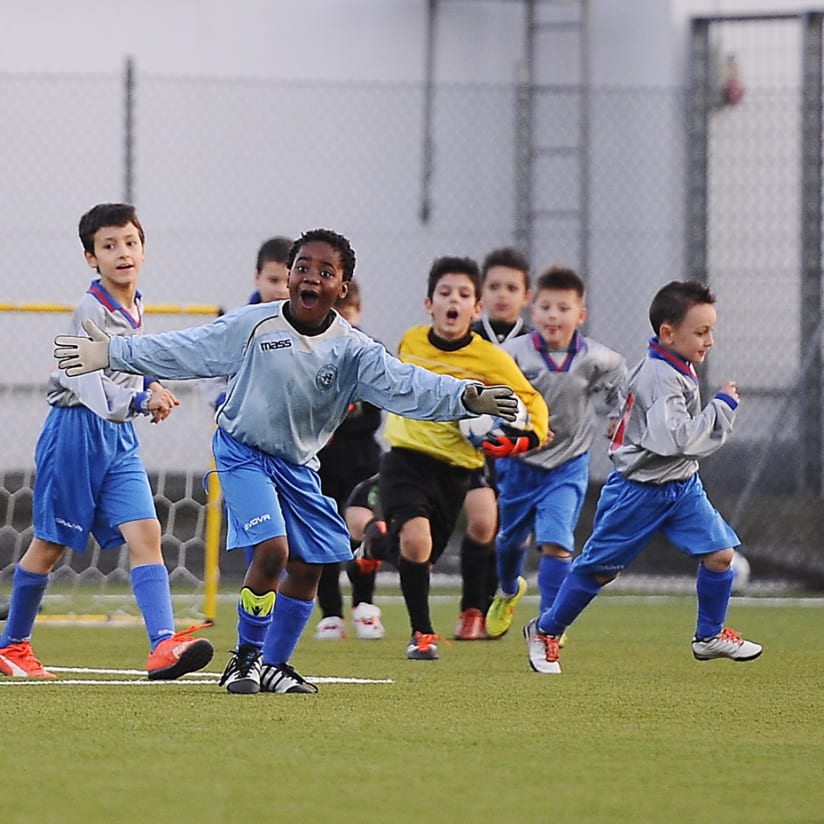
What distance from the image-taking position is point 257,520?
5.27 m

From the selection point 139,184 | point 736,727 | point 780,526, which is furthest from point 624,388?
point 139,184

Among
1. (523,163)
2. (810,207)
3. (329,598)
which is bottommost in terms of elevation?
(329,598)

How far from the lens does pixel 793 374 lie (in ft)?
38.9

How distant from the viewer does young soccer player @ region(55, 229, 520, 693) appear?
5254 mm

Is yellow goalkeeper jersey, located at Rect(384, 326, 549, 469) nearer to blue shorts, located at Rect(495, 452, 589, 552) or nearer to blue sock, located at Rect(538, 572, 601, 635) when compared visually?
blue shorts, located at Rect(495, 452, 589, 552)

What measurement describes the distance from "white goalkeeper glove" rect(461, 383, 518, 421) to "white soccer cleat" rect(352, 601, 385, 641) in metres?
3.22

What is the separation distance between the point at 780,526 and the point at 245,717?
757 cm

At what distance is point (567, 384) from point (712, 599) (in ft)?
5.31

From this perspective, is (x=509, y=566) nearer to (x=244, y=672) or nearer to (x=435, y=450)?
(x=435, y=450)

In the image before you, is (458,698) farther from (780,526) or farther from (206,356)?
(780,526)

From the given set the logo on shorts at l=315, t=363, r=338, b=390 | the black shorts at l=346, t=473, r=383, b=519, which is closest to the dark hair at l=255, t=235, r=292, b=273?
the black shorts at l=346, t=473, r=383, b=519

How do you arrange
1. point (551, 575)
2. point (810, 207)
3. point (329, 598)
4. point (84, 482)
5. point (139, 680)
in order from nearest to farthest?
1. point (139, 680)
2. point (84, 482)
3. point (551, 575)
4. point (329, 598)
5. point (810, 207)

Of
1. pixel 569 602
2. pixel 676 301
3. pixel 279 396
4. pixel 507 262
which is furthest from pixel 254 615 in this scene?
pixel 507 262

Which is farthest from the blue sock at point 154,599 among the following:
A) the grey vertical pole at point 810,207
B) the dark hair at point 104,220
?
the grey vertical pole at point 810,207
